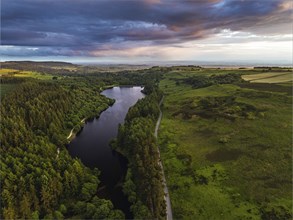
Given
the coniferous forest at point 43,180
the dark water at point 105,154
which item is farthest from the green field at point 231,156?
the dark water at point 105,154

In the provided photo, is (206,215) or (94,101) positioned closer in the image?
Result: (206,215)

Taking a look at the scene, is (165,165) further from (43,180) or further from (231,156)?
(43,180)

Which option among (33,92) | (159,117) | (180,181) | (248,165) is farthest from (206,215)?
(33,92)

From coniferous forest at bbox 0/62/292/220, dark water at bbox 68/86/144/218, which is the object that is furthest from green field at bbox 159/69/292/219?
dark water at bbox 68/86/144/218

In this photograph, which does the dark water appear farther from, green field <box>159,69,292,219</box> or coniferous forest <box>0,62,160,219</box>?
green field <box>159,69,292,219</box>

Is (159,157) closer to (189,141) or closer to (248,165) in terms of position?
(189,141)

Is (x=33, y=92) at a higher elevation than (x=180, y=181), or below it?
higher

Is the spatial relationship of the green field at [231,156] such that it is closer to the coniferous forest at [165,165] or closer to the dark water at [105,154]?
the coniferous forest at [165,165]
